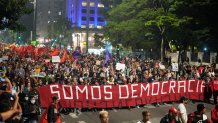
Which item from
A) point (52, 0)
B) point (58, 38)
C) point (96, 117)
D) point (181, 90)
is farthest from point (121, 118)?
point (52, 0)

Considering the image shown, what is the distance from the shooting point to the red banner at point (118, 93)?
15867mm

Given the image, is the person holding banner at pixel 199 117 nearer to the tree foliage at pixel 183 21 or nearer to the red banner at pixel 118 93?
the red banner at pixel 118 93

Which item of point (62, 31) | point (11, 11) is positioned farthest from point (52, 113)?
point (62, 31)

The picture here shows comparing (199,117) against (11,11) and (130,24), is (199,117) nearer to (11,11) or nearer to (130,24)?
(11,11)

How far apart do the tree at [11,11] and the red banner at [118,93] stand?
1095cm

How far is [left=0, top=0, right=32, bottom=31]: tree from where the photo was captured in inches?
955

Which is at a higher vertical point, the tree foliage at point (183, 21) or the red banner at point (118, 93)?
the tree foliage at point (183, 21)

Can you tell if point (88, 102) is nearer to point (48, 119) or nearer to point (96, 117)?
point (96, 117)

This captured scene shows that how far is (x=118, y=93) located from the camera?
1714cm

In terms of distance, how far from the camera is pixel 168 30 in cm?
4406

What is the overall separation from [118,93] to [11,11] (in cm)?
1226

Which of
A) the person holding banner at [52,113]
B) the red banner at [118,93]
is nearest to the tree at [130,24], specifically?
the red banner at [118,93]

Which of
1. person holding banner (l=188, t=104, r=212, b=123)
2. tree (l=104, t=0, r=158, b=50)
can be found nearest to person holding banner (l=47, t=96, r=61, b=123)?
person holding banner (l=188, t=104, r=212, b=123)

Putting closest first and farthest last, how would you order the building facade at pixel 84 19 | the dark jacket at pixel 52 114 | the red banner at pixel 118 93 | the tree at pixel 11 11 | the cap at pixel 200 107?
the cap at pixel 200 107, the dark jacket at pixel 52 114, the red banner at pixel 118 93, the tree at pixel 11 11, the building facade at pixel 84 19
